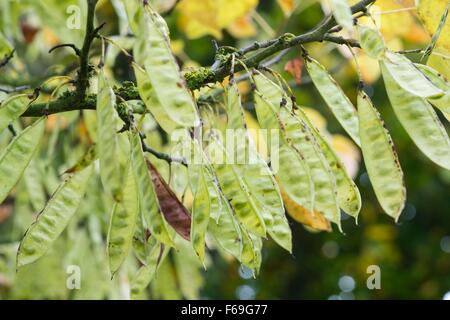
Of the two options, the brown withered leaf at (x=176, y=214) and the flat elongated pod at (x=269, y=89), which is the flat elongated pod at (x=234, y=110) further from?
the brown withered leaf at (x=176, y=214)

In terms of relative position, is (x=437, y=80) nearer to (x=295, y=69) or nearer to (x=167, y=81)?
(x=167, y=81)

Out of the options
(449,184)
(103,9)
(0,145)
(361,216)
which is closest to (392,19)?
(0,145)

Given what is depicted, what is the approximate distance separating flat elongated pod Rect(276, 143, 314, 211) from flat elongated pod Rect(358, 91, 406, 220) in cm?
9

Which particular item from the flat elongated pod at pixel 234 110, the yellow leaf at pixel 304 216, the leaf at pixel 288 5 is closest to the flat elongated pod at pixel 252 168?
the flat elongated pod at pixel 234 110

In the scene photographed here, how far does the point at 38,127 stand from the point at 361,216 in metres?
3.88

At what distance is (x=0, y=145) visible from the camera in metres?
2.10

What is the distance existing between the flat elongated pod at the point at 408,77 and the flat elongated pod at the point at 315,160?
15cm

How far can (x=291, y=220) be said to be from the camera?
2.37 m

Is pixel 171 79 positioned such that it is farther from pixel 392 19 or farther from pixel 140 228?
pixel 392 19

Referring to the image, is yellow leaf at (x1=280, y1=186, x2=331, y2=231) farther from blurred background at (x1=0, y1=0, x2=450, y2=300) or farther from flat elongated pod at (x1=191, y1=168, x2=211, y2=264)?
flat elongated pod at (x1=191, y1=168, x2=211, y2=264)

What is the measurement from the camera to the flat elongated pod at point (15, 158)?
41.3 inches

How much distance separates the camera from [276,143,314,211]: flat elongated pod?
1.00 m

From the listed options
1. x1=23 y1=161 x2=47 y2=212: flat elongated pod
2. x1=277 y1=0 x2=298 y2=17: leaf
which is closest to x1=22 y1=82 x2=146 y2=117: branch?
x1=23 y1=161 x2=47 y2=212: flat elongated pod

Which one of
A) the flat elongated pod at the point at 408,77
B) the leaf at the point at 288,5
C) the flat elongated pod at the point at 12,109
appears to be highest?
the flat elongated pod at the point at 408,77
